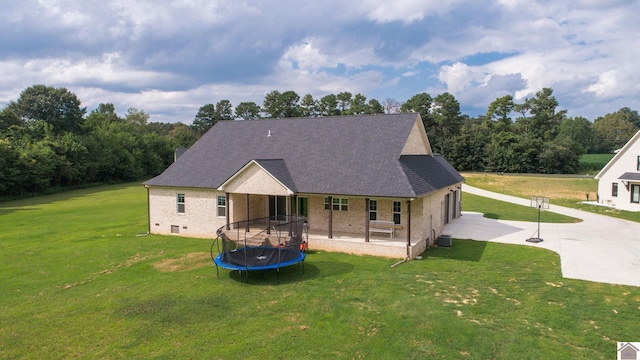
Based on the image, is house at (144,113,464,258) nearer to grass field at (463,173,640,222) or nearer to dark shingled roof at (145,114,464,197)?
dark shingled roof at (145,114,464,197)

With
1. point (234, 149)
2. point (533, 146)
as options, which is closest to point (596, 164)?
point (533, 146)

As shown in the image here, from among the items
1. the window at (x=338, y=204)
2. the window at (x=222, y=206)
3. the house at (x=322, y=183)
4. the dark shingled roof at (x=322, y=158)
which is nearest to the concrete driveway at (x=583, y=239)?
the house at (x=322, y=183)

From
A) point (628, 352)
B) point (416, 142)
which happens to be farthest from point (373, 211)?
point (628, 352)

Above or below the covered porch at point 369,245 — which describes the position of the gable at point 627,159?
above

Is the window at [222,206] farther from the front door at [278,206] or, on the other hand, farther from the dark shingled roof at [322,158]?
the front door at [278,206]

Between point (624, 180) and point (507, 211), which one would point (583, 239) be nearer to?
point (507, 211)

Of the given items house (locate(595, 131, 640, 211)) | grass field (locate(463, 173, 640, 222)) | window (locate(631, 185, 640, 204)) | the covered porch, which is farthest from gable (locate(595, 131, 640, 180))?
the covered porch

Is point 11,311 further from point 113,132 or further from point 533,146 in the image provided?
point 533,146
